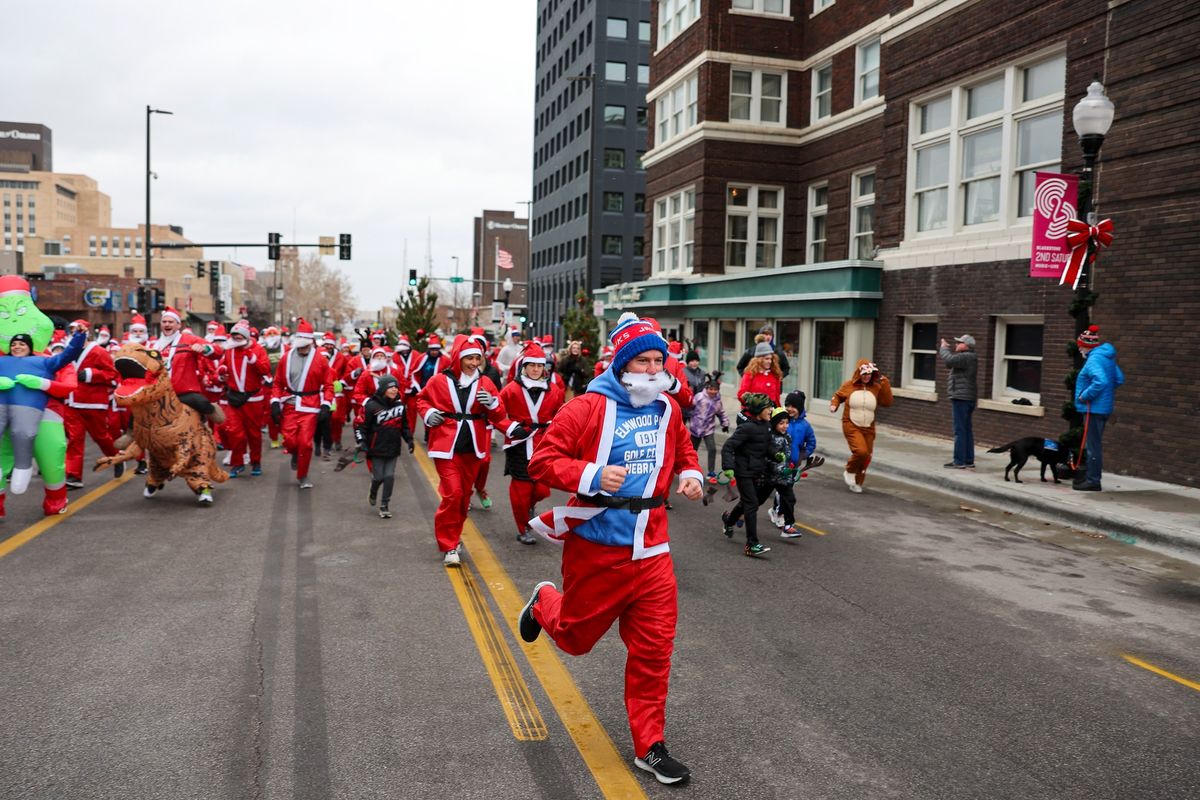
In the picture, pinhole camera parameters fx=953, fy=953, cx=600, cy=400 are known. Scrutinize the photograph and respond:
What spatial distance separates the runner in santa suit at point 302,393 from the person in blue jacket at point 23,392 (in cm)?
294

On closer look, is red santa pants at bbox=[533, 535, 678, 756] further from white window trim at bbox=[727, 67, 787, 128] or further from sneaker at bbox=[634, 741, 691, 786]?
white window trim at bbox=[727, 67, 787, 128]

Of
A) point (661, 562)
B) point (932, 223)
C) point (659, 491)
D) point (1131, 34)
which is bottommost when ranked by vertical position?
point (661, 562)

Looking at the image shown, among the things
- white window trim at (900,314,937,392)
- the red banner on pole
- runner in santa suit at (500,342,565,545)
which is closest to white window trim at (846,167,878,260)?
white window trim at (900,314,937,392)

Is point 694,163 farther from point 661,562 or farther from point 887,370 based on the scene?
point 661,562

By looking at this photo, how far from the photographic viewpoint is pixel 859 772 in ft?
14.2

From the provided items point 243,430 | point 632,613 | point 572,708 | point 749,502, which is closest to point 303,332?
point 243,430

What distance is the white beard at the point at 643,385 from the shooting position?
453cm

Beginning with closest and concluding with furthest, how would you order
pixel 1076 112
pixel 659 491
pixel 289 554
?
pixel 659 491 < pixel 289 554 < pixel 1076 112

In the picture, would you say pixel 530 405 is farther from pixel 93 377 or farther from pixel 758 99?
pixel 758 99

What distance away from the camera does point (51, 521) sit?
9516mm

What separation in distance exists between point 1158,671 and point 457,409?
568 centimetres

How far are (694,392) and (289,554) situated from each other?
6.38m

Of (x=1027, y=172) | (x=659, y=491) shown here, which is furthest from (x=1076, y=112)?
(x=659, y=491)

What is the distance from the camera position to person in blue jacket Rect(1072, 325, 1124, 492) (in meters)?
11.9
